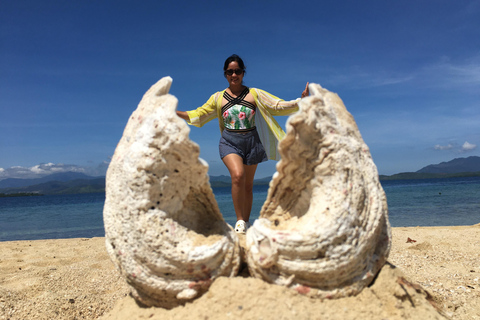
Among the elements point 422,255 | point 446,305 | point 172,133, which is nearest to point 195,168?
point 172,133

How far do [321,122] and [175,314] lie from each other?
1807mm

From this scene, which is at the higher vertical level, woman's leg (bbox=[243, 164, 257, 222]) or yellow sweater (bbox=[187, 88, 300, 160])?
yellow sweater (bbox=[187, 88, 300, 160])

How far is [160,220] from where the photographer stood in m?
2.39

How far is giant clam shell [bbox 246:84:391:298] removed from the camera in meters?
2.26

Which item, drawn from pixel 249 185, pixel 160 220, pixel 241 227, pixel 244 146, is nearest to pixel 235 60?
pixel 244 146

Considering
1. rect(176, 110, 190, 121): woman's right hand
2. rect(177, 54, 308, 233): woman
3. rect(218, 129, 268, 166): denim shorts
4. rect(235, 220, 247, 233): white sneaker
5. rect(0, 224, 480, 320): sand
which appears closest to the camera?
rect(0, 224, 480, 320): sand

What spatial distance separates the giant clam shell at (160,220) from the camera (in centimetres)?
234

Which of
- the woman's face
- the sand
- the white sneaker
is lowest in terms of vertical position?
the sand

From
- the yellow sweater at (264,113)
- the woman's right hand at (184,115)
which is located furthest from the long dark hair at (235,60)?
the woman's right hand at (184,115)

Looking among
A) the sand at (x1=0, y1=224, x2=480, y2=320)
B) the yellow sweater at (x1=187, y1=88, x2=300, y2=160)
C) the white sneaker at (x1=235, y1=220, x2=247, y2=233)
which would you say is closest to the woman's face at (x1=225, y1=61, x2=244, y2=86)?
the yellow sweater at (x1=187, y1=88, x2=300, y2=160)

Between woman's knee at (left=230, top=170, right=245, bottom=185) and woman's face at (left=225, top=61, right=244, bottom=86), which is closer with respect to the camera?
woman's knee at (left=230, top=170, right=245, bottom=185)

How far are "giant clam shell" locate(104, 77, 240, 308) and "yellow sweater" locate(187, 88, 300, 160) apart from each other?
208 centimetres

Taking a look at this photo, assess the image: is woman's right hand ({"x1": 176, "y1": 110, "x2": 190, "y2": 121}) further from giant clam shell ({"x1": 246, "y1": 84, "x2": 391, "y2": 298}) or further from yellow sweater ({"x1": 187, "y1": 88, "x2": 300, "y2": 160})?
giant clam shell ({"x1": 246, "y1": 84, "x2": 391, "y2": 298})

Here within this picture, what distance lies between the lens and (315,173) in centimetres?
253
